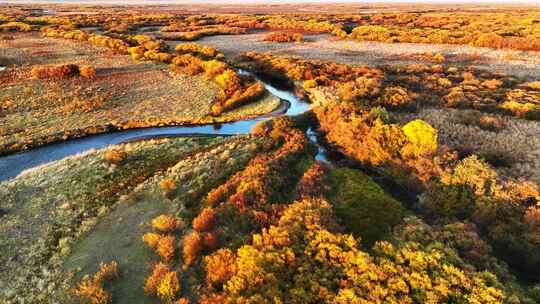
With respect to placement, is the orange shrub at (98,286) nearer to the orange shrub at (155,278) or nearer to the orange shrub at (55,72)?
the orange shrub at (155,278)

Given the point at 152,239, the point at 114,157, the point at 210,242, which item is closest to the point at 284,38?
the point at 114,157

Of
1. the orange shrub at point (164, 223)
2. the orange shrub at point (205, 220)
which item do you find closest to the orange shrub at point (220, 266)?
the orange shrub at point (205, 220)

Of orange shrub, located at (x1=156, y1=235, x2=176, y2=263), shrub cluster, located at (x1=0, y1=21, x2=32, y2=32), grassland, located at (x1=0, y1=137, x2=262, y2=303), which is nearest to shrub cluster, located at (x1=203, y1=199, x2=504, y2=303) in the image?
orange shrub, located at (x1=156, y1=235, x2=176, y2=263)

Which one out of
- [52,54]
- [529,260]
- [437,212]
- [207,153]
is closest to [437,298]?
[529,260]

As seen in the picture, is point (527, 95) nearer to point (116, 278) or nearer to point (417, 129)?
point (417, 129)

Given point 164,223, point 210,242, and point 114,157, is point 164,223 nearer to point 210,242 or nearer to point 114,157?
point 210,242
